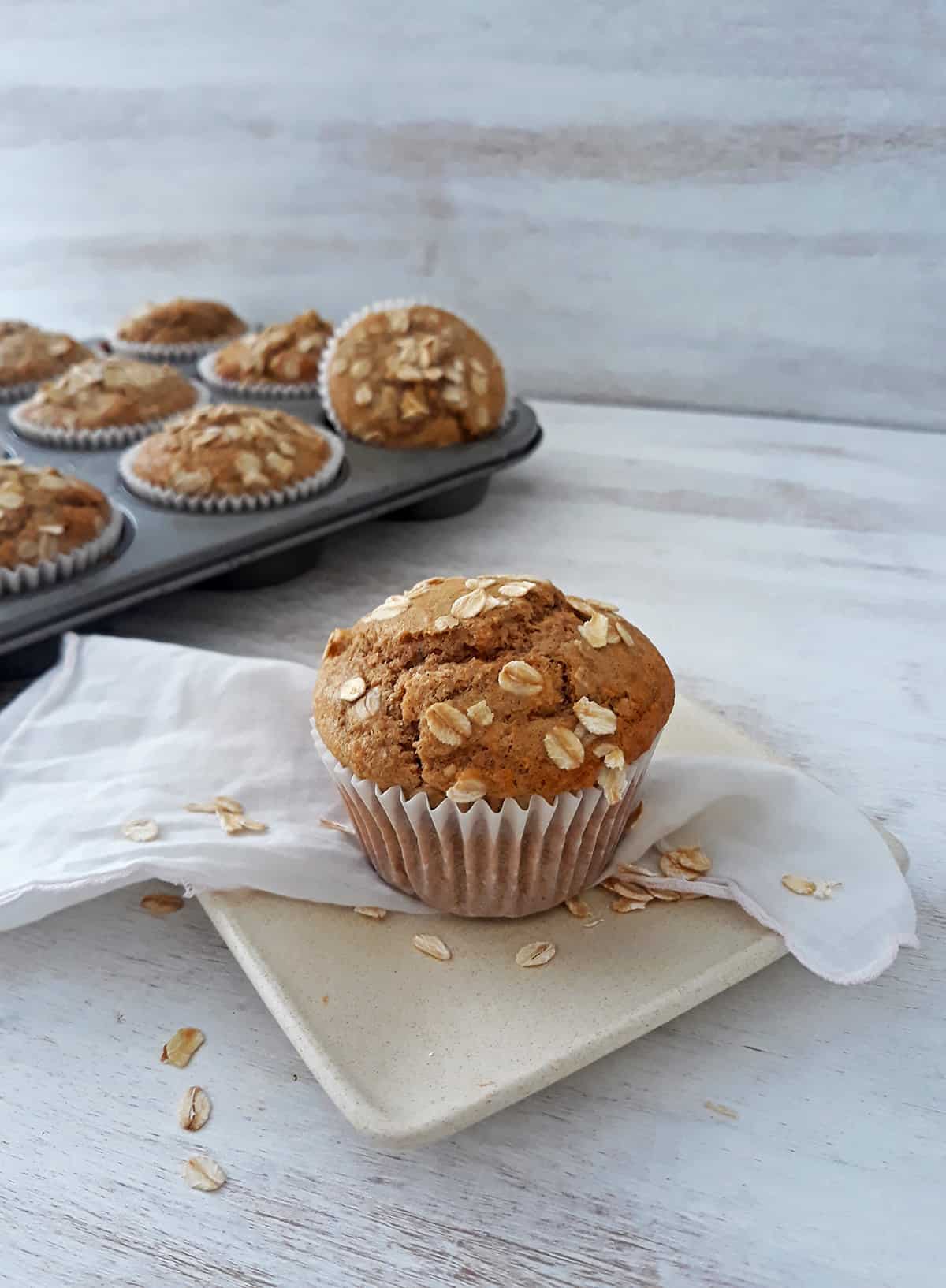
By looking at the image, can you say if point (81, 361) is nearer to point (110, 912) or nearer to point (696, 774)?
point (110, 912)

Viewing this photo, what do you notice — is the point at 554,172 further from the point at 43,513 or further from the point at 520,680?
the point at 520,680

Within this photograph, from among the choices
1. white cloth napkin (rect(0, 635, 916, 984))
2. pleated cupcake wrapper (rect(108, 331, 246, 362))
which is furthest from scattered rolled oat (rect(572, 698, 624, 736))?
pleated cupcake wrapper (rect(108, 331, 246, 362))

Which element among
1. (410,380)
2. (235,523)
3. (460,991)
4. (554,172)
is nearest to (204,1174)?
(460,991)

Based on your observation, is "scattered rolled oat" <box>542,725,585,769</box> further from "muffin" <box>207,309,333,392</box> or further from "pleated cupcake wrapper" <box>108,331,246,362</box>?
"pleated cupcake wrapper" <box>108,331,246,362</box>

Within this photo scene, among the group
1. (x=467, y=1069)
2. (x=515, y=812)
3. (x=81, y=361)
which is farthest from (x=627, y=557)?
(x=81, y=361)

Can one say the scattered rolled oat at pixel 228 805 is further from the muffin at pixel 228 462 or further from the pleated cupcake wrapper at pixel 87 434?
the pleated cupcake wrapper at pixel 87 434

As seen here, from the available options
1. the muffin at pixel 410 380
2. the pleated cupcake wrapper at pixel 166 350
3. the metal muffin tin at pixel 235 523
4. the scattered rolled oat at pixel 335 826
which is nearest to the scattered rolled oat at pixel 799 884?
the scattered rolled oat at pixel 335 826
